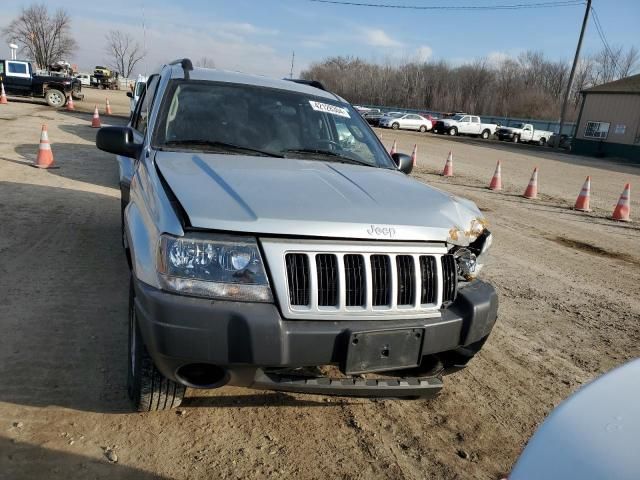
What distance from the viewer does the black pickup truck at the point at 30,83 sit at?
2277 cm

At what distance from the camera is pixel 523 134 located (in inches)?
1715

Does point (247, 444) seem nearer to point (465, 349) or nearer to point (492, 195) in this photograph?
point (465, 349)

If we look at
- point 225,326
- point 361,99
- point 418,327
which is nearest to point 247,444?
point 225,326

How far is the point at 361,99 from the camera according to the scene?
89.2m

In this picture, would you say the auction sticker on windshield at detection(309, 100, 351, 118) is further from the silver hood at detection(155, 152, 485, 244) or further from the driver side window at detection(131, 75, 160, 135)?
the driver side window at detection(131, 75, 160, 135)

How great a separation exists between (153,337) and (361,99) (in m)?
91.2

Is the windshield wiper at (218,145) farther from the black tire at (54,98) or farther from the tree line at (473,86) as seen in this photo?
the tree line at (473,86)

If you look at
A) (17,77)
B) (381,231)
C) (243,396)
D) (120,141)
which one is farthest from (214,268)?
(17,77)

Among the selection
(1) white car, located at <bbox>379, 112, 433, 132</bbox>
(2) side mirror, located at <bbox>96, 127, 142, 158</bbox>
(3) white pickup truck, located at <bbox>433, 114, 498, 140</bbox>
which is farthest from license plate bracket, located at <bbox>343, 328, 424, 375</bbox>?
(3) white pickup truck, located at <bbox>433, 114, 498, 140</bbox>

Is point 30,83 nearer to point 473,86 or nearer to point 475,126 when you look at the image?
point 475,126

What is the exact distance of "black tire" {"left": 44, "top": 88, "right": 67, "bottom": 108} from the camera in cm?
2328

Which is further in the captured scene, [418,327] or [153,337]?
[418,327]

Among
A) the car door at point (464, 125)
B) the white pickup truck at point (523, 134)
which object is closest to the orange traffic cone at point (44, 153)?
the car door at point (464, 125)

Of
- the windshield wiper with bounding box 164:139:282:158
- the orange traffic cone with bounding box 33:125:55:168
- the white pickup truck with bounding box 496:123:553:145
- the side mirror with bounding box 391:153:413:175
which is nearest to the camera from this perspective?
the windshield wiper with bounding box 164:139:282:158
